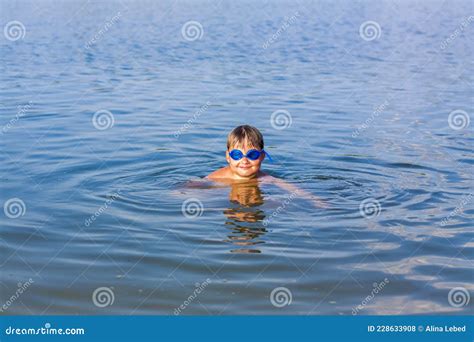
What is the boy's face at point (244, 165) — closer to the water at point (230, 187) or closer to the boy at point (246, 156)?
the boy at point (246, 156)

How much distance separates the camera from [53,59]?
20125 millimetres

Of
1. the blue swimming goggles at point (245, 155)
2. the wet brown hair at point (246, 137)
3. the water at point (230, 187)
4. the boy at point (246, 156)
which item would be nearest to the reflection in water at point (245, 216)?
the water at point (230, 187)

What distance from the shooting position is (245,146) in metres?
8.71

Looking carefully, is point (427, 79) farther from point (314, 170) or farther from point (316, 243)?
point (316, 243)

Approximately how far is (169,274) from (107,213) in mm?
1923

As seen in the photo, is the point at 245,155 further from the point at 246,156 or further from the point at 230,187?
the point at 230,187

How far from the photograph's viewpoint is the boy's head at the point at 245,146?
8.69m

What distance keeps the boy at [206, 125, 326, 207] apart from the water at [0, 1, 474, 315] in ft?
0.65

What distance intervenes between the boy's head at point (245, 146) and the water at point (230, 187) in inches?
9.8

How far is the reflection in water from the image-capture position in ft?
23.1

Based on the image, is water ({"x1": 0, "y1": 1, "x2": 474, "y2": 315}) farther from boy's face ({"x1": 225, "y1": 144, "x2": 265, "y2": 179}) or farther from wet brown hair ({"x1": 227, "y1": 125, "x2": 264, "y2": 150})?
wet brown hair ({"x1": 227, "y1": 125, "x2": 264, "y2": 150})

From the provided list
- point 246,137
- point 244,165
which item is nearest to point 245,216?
point 244,165

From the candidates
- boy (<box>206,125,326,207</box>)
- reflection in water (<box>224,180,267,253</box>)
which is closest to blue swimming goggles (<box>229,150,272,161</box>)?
boy (<box>206,125,326,207</box>)

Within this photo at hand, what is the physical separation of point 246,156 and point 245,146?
0.45 feet
